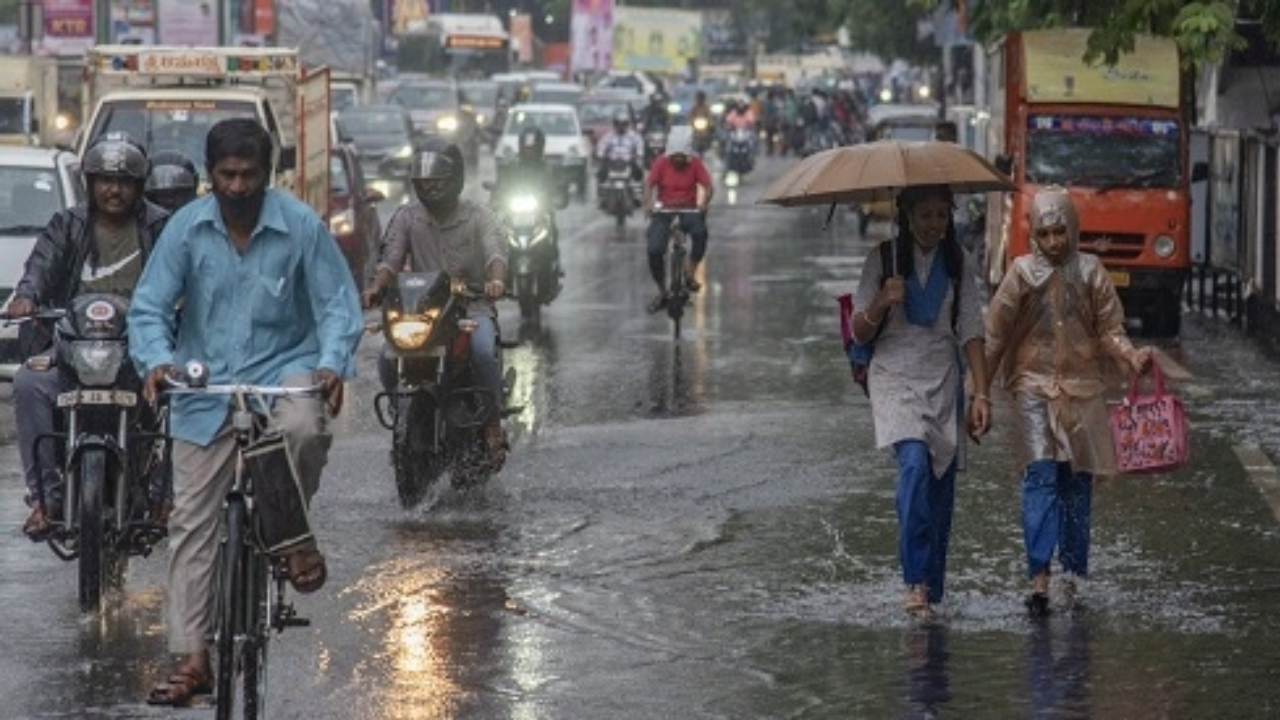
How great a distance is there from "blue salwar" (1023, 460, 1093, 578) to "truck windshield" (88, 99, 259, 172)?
15948 millimetres

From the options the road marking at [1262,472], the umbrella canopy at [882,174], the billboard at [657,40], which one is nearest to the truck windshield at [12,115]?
the road marking at [1262,472]

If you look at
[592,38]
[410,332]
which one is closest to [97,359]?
[410,332]

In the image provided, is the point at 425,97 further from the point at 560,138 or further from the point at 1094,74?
the point at 1094,74

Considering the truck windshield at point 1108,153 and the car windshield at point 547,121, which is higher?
the truck windshield at point 1108,153

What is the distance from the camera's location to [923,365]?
429 inches

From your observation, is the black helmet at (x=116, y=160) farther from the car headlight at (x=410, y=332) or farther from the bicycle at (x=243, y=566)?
the car headlight at (x=410, y=332)

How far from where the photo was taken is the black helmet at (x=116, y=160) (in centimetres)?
1106

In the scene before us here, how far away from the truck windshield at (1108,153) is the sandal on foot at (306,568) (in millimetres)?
18218

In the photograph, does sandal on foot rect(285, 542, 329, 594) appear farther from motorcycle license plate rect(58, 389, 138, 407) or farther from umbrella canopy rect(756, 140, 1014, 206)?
umbrella canopy rect(756, 140, 1014, 206)

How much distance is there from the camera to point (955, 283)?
35.9 feet

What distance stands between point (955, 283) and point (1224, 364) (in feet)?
38.2

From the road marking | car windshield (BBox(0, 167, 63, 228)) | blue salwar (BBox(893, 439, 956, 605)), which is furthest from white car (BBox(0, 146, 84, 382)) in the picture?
blue salwar (BBox(893, 439, 956, 605))

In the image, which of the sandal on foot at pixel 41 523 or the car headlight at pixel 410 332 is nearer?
the sandal on foot at pixel 41 523

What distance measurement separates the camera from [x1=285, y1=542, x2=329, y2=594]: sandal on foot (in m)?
8.38
